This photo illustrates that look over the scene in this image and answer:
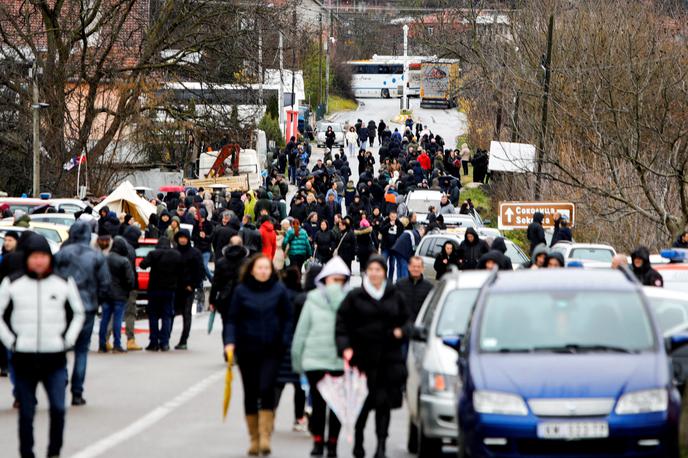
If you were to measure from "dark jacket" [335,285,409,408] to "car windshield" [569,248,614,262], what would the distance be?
1592 cm

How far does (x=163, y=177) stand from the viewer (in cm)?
6138

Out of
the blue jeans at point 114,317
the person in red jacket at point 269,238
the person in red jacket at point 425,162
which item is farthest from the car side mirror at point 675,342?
the person in red jacket at point 425,162

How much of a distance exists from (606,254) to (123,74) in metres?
25.2

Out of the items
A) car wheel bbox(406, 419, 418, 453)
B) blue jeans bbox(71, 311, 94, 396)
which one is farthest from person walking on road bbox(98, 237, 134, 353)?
car wheel bbox(406, 419, 418, 453)

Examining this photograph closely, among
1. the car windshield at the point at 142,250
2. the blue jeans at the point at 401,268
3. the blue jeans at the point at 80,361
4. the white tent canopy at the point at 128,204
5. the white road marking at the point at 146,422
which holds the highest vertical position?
the white tent canopy at the point at 128,204

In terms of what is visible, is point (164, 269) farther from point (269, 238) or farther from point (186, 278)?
point (269, 238)

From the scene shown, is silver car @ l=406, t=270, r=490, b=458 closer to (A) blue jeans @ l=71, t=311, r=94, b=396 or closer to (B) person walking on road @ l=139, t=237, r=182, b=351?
(A) blue jeans @ l=71, t=311, r=94, b=396

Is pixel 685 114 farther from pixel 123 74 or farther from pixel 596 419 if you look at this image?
pixel 596 419

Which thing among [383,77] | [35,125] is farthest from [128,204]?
[383,77]

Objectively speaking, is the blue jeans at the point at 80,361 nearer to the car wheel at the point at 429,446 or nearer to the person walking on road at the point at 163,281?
the car wheel at the point at 429,446

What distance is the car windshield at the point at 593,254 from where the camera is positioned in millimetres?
27641

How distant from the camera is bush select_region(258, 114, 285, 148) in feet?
264

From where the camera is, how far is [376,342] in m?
11.9

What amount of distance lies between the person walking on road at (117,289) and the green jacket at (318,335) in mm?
7684
